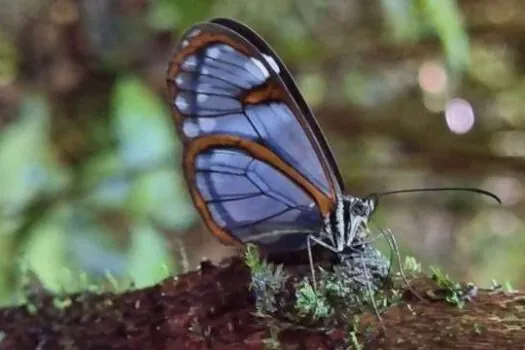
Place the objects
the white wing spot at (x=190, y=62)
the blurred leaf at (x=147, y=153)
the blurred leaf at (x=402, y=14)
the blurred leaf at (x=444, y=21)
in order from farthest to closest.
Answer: the blurred leaf at (x=147, y=153) → the blurred leaf at (x=402, y=14) → the blurred leaf at (x=444, y=21) → the white wing spot at (x=190, y=62)

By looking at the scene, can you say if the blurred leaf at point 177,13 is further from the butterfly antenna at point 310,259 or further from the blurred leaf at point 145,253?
the butterfly antenna at point 310,259

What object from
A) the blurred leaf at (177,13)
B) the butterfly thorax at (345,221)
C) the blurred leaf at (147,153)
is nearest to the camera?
the butterfly thorax at (345,221)

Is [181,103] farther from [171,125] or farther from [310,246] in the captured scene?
[171,125]

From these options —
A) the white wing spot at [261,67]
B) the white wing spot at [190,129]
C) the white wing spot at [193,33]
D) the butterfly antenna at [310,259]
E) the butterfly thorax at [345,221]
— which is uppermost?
the white wing spot at [193,33]

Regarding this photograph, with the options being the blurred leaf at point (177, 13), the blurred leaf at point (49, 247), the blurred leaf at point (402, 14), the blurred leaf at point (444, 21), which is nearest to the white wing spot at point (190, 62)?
the blurred leaf at point (444, 21)

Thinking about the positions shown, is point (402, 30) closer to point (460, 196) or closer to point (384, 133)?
point (384, 133)

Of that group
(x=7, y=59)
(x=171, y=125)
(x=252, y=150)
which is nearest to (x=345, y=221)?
(x=252, y=150)
